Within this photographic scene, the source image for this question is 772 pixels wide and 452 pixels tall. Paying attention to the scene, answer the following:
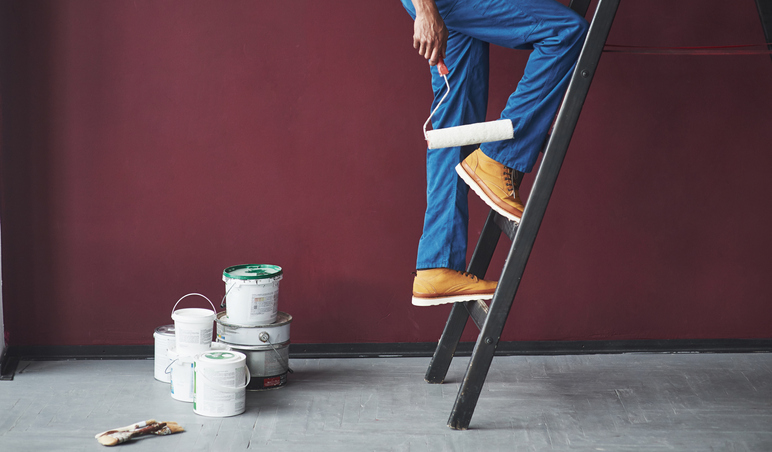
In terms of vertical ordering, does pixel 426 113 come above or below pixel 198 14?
below

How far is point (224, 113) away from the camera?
2.79 m

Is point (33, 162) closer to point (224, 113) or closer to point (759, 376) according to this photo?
point (224, 113)

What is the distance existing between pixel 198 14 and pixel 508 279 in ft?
5.33

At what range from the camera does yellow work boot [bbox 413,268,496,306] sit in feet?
7.13

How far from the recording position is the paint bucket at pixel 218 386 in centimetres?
222

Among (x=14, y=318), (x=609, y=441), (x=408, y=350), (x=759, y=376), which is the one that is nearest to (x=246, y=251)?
(x=408, y=350)

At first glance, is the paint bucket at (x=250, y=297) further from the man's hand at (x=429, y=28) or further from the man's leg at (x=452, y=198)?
the man's hand at (x=429, y=28)

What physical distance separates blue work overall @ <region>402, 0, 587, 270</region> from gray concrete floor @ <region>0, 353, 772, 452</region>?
0.53 metres

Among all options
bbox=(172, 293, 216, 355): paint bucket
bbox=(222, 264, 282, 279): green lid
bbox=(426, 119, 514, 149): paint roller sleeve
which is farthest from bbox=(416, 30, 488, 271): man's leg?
bbox=(172, 293, 216, 355): paint bucket

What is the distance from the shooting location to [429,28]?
6.29ft

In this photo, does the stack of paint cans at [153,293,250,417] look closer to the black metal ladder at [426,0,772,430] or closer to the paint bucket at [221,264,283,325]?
the paint bucket at [221,264,283,325]

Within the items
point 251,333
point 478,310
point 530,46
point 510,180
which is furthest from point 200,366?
point 530,46

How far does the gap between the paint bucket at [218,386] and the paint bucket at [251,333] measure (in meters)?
0.26

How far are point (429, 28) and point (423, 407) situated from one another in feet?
4.03
